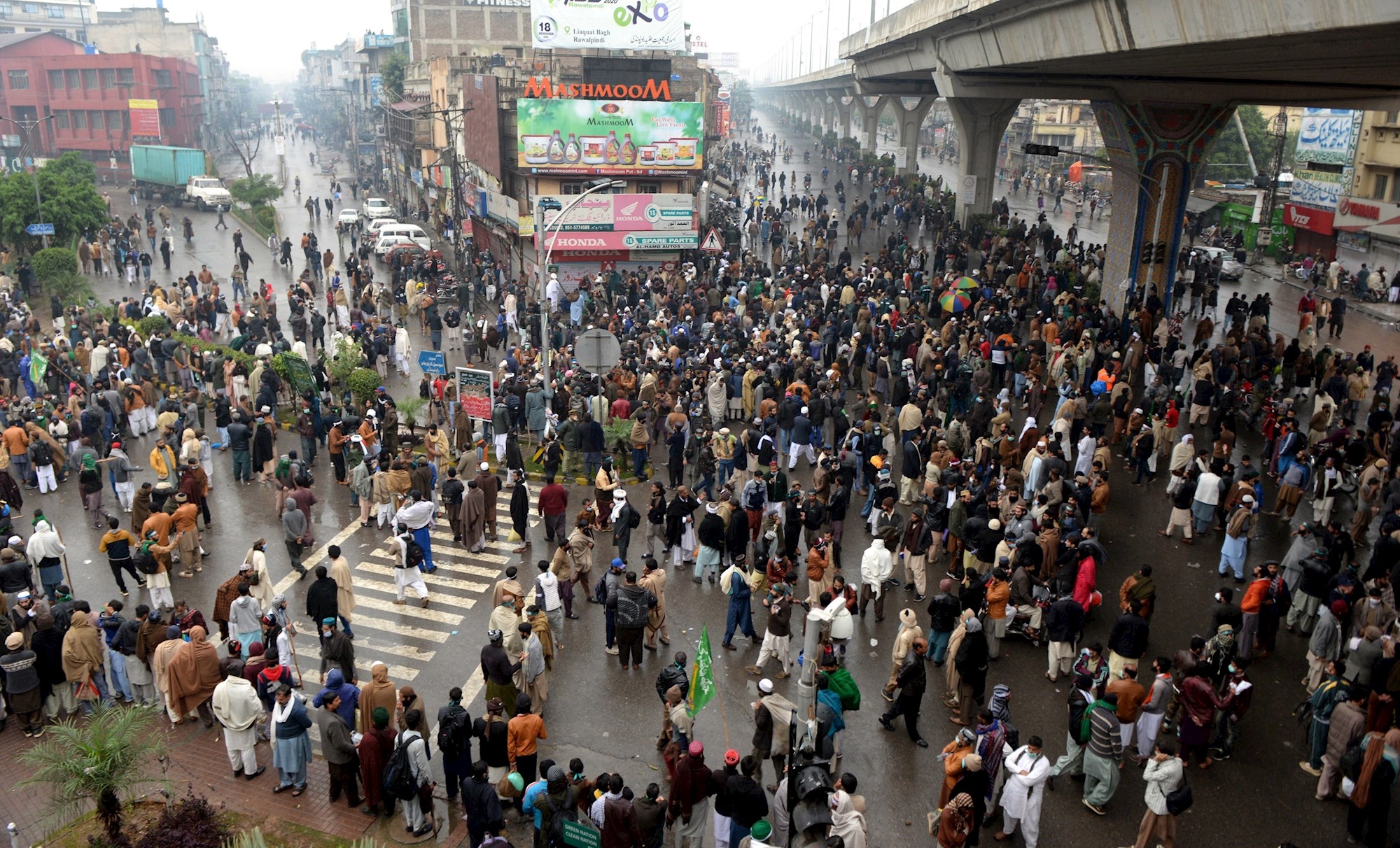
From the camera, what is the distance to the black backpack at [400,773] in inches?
382

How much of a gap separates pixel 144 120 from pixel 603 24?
48503mm

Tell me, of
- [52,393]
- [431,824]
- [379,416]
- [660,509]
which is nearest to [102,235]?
[52,393]

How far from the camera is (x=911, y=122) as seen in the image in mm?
66938

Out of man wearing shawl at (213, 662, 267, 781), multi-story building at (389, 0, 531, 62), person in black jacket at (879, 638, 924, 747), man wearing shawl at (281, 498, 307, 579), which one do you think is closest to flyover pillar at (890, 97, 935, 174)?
multi-story building at (389, 0, 531, 62)

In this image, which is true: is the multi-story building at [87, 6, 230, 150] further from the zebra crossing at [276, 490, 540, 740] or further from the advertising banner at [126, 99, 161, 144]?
the zebra crossing at [276, 490, 540, 740]

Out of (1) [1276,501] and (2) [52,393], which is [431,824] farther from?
(2) [52,393]

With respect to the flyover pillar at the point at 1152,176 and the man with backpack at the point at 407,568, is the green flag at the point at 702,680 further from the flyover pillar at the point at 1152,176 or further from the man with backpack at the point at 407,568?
the flyover pillar at the point at 1152,176

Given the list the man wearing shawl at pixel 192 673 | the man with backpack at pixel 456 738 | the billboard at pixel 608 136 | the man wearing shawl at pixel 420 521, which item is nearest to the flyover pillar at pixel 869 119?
the billboard at pixel 608 136

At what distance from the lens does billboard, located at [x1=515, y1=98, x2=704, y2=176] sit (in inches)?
1396

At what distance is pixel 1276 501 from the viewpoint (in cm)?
1736

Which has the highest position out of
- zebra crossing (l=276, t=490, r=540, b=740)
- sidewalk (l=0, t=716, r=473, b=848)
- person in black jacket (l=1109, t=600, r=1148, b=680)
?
person in black jacket (l=1109, t=600, r=1148, b=680)

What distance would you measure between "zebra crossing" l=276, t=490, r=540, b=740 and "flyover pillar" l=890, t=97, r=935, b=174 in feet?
167

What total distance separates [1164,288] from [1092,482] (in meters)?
17.6

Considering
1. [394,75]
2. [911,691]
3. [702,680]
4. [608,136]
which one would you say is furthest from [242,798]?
[394,75]
